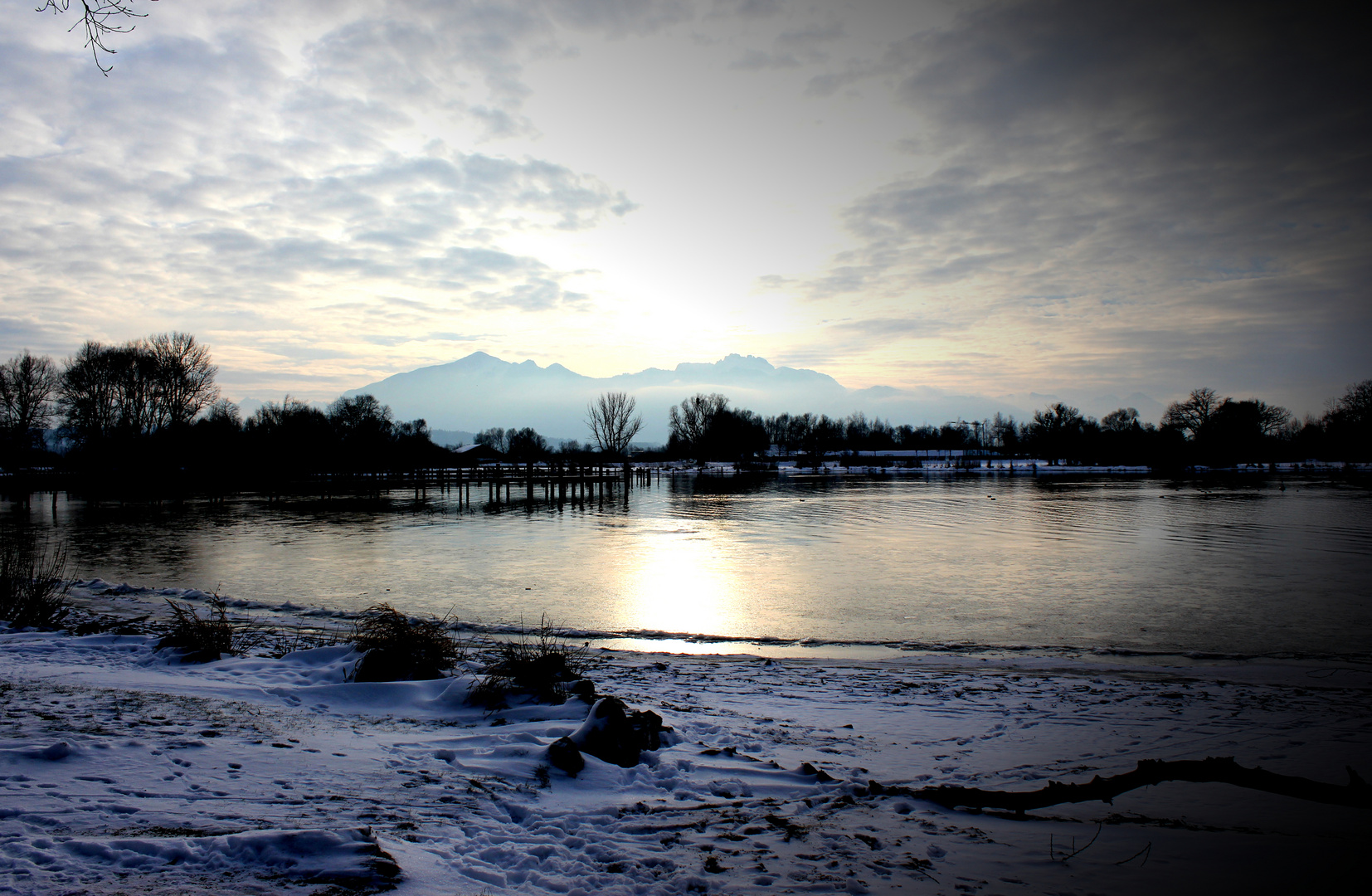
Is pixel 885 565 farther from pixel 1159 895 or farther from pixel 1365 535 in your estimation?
pixel 1365 535

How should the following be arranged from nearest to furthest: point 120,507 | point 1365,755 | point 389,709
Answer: point 1365,755 < point 389,709 < point 120,507

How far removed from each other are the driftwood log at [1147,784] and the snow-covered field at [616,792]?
5.2 inches

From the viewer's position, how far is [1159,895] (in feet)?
11.5

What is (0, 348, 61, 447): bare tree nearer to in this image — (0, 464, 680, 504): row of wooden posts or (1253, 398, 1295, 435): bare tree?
(0, 464, 680, 504): row of wooden posts

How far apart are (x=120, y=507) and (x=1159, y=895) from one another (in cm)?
5314

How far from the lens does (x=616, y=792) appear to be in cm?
450

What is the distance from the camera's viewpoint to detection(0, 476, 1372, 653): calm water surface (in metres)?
11.5

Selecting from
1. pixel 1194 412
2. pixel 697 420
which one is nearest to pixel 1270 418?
pixel 1194 412

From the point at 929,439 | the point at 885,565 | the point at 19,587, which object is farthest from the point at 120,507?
the point at 929,439

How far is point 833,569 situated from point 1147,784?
42.1ft

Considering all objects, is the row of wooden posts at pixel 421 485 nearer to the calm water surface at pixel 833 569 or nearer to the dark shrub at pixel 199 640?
the calm water surface at pixel 833 569

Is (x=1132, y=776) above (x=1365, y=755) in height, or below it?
above

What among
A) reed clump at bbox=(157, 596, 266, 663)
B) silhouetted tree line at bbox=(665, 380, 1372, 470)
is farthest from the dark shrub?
silhouetted tree line at bbox=(665, 380, 1372, 470)

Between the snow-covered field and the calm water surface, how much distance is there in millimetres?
4431
